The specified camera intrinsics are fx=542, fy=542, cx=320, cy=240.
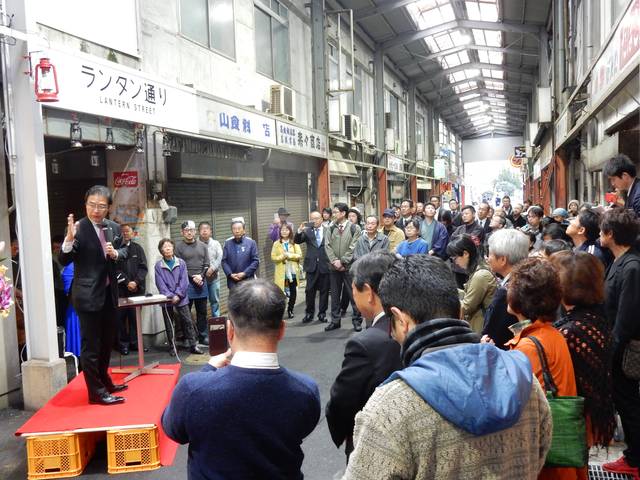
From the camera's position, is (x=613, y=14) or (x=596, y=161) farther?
(x=596, y=161)

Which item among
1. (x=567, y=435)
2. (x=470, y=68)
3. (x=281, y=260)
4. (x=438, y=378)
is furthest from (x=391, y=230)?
(x=470, y=68)

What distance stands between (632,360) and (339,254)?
208 inches

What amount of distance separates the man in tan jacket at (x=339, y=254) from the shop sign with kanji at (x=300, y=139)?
305 centimetres

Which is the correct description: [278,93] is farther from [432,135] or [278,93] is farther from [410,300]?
[432,135]

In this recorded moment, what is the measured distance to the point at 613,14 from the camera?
7066mm

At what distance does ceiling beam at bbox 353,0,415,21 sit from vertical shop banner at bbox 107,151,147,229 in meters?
10.9

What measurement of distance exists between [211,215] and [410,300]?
8.55 meters

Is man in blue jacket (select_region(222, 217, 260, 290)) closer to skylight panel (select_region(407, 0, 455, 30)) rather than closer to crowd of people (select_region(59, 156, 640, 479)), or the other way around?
crowd of people (select_region(59, 156, 640, 479))

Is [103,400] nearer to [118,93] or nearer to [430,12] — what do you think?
[118,93]

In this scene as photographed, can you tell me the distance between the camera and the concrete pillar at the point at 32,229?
496cm

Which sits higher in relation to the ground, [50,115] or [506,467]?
[50,115]

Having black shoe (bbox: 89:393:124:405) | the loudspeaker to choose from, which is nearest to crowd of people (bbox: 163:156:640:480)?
the loudspeaker

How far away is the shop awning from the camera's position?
14609mm

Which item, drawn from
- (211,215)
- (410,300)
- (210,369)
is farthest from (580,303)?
(211,215)
